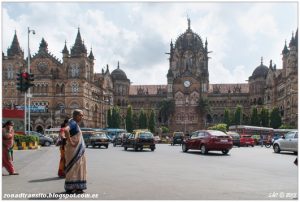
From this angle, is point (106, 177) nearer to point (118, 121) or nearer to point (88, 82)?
point (88, 82)

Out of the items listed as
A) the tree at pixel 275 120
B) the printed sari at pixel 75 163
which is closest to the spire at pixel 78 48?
the tree at pixel 275 120

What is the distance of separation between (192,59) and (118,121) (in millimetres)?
30994

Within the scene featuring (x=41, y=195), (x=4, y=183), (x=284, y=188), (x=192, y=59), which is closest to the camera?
(x=41, y=195)

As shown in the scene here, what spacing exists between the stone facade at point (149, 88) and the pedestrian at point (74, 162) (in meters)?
70.2

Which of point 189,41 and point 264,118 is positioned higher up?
point 189,41

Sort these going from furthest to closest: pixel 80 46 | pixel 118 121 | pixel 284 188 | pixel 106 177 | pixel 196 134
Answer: pixel 118 121 < pixel 80 46 < pixel 196 134 < pixel 106 177 < pixel 284 188

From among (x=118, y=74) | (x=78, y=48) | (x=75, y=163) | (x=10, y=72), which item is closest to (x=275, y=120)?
(x=78, y=48)

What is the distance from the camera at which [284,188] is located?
1109cm

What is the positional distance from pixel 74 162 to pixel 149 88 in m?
120

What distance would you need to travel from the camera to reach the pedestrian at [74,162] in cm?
989

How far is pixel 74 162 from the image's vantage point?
32.7 ft

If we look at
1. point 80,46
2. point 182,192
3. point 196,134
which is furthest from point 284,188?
point 80,46

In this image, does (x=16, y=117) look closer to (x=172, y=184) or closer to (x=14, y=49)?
(x=172, y=184)

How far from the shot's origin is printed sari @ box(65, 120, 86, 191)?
9.89 meters
